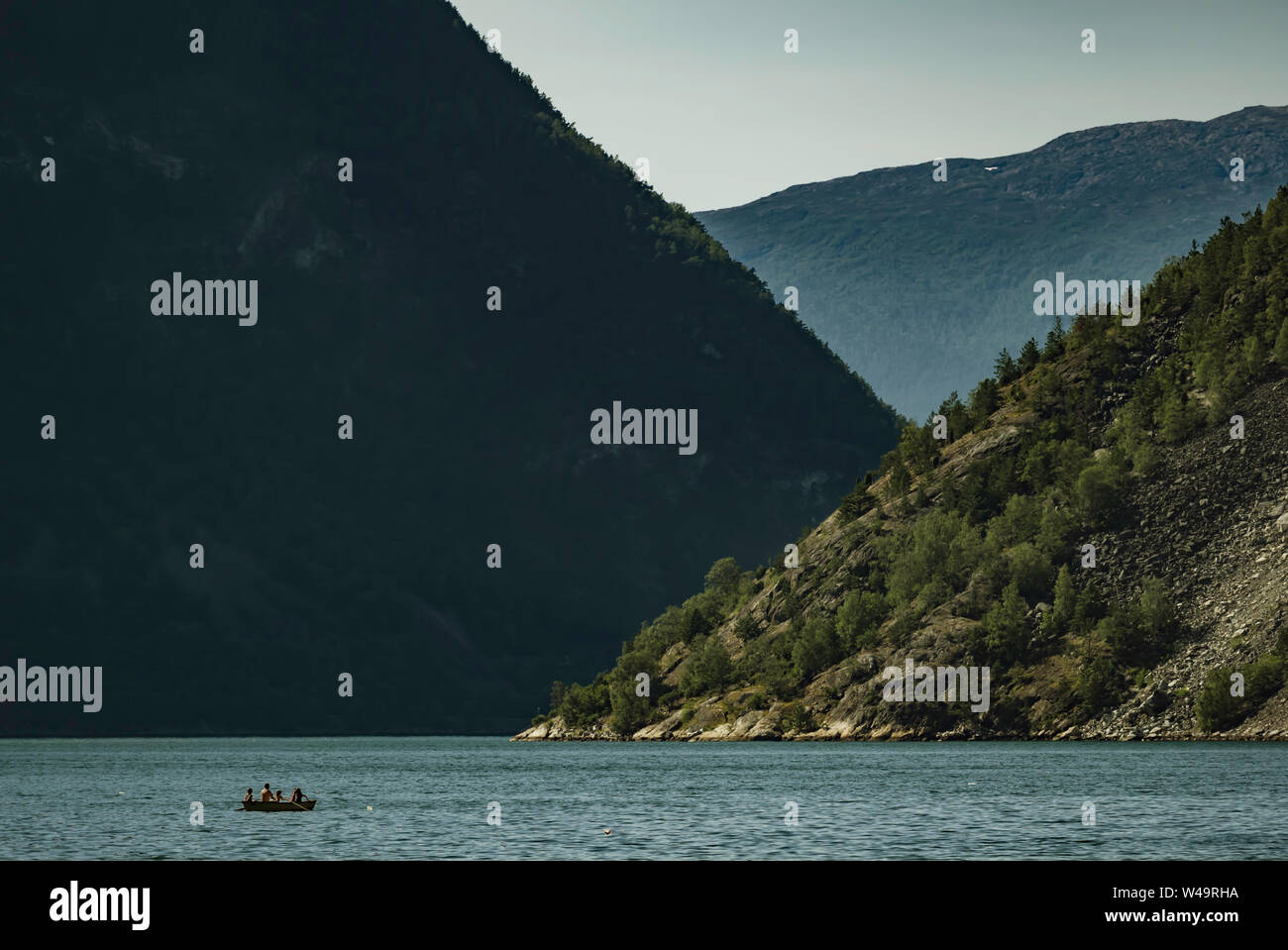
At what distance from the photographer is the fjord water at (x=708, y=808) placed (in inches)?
2857

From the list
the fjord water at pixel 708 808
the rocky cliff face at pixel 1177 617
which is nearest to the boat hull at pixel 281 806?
the fjord water at pixel 708 808

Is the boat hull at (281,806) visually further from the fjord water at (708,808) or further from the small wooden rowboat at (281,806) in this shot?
the fjord water at (708,808)

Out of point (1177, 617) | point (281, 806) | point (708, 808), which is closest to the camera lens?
point (281, 806)

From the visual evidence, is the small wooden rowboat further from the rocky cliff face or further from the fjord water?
the rocky cliff face

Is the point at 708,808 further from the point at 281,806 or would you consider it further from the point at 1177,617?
the point at 1177,617

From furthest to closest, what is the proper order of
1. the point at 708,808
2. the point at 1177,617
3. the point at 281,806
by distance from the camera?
the point at 1177,617
the point at 708,808
the point at 281,806

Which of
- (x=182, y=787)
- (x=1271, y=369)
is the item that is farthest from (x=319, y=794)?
(x=1271, y=369)

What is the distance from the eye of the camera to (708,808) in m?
94.9

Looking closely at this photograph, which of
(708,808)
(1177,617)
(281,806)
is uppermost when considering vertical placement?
(1177,617)

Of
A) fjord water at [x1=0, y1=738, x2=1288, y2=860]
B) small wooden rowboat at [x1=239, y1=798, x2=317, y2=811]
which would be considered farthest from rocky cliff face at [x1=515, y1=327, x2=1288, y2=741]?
small wooden rowboat at [x1=239, y1=798, x2=317, y2=811]

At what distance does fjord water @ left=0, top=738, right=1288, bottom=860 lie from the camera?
72.6 metres

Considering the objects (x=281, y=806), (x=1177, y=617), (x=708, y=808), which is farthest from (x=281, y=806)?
(x=1177, y=617)
